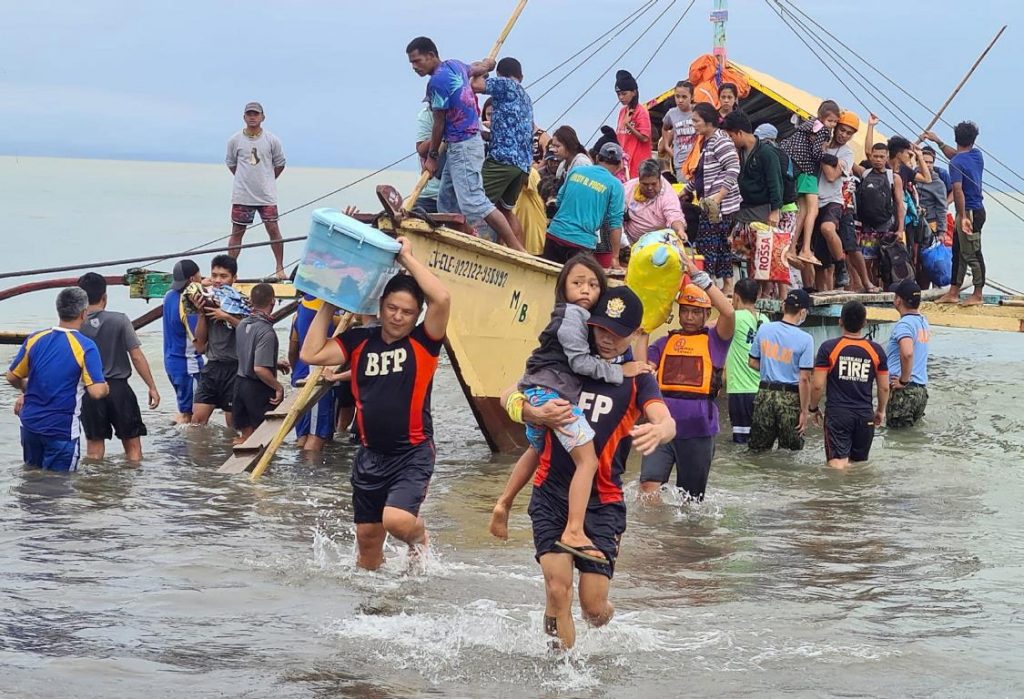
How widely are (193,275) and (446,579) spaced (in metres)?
5.92

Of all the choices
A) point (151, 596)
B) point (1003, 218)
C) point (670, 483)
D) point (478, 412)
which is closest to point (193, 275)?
point (478, 412)

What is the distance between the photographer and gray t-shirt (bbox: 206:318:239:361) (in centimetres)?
1293

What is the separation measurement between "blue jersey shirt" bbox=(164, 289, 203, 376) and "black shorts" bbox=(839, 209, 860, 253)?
732 cm

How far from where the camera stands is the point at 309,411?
12.7 m

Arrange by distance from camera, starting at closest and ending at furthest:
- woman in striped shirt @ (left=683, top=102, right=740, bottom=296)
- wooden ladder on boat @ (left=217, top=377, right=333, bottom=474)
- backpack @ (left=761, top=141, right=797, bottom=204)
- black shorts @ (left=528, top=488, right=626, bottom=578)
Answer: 1. black shorts @ (left=528, top=488, right=626, bottom=578)
2. wooden ladder on boat @ (left=217, top=377, right=333, bottom=474)
3. woman in striped shirt @ (left=683, top=102, right=740, bottom=296)
4. backpack @ (left=761, top=141, right=797, bottom=204)

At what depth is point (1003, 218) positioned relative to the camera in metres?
133

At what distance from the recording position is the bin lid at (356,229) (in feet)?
24.1

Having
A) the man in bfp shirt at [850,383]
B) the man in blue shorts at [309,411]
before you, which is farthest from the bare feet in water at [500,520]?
the man in blue shorts at [309,411]

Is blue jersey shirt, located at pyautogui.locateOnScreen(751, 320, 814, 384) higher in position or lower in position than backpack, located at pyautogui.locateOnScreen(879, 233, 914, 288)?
lower

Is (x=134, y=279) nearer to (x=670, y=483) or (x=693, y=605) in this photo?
(x=670, y=483)

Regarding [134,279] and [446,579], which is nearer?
A: [446,579]

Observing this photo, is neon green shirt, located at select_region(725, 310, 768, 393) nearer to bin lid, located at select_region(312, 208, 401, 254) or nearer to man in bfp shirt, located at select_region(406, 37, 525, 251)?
man in bfp shirt, located at select_region(406, 37, 525, 251)

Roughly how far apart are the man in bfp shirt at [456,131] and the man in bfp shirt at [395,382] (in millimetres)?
4545

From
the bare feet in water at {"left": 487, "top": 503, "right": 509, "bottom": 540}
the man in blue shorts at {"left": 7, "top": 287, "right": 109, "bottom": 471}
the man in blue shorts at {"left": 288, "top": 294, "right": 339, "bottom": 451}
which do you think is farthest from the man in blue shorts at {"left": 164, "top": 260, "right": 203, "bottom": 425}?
the bare feet in water at {"left": 487, "top": 503, "right": 509, "bottom": 540}
